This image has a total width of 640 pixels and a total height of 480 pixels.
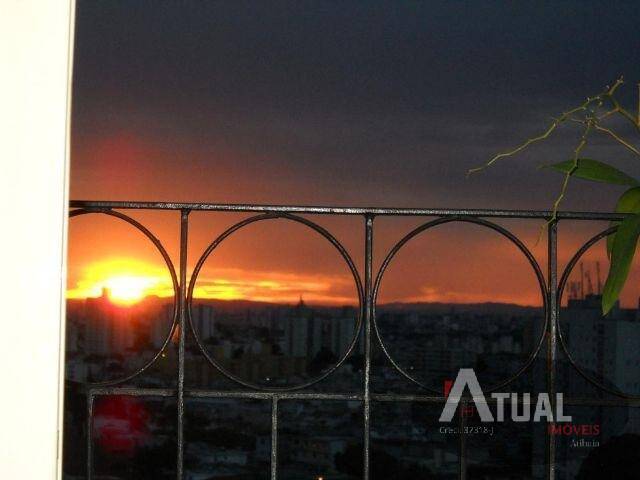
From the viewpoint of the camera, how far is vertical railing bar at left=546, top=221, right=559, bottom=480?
1.58m

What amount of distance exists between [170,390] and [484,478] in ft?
13.0

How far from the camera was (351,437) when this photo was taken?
19.0 ft

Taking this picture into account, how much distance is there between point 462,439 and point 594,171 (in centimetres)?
54

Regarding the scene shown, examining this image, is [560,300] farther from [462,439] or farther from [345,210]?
[345,210]

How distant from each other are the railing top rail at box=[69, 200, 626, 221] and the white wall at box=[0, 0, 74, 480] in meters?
0.75

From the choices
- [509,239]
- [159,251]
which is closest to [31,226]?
[159,251]

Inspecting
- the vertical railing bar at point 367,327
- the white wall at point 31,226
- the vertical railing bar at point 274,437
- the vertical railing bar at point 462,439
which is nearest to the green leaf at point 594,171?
the vertical railing bar at point 367,327

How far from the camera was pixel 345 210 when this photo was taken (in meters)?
1.56

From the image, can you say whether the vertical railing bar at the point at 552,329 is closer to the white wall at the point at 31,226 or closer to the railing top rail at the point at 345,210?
the railing top rail at the point at 345,210

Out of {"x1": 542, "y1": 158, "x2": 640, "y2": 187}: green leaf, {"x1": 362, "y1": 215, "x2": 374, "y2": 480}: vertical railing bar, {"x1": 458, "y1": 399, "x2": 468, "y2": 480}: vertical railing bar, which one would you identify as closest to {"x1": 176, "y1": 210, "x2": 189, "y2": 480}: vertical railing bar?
{"x1": 362, "y1": 215, "x2": 374, "y2": 480}: vertical railing bar

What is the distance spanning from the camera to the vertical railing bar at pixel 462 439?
1.54 metres

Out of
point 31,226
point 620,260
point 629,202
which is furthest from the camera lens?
point 629,202

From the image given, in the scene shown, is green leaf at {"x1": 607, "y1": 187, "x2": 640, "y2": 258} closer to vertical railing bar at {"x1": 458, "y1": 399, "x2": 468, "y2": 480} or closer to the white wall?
vertical railing bar at {"x1": 458, "y1": 399, "x2": 468, "y2": 480}

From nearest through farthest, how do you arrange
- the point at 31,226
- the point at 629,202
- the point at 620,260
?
the point at 31,226, the point at 620,260, the point at 629,202
